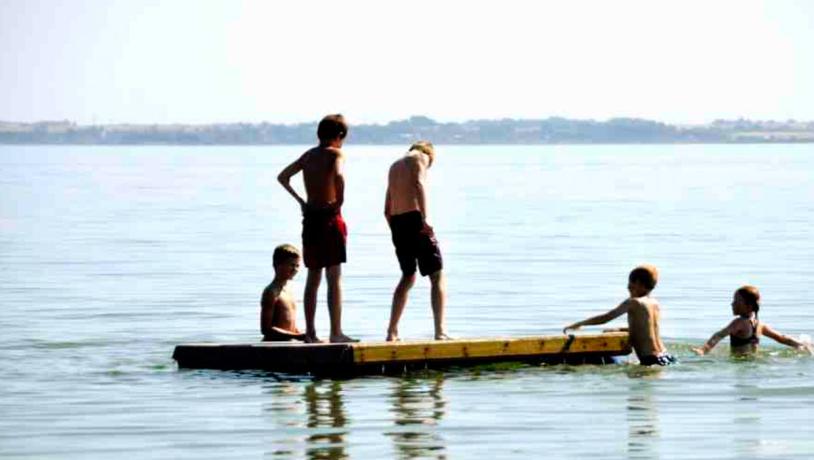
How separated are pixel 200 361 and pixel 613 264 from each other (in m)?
18.5

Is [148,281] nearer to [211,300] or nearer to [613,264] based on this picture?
[211,300]

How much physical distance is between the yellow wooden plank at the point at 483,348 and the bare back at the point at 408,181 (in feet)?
3.67

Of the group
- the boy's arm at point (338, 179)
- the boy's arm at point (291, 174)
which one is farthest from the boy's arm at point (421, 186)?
the boy's arm at point (291, 174)

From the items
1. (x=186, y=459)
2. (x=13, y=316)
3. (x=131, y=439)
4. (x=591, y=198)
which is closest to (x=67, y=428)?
(x=131, y=439)

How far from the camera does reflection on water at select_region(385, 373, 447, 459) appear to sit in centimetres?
1371

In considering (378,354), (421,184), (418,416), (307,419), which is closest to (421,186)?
(421,184)

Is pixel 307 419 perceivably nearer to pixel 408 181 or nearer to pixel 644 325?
pixel 408 181

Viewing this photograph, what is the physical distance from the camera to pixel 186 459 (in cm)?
1344

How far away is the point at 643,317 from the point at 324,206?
2.88 meters

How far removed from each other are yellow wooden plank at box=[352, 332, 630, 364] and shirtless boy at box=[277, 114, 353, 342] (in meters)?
0.53

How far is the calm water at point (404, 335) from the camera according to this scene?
14.3 m

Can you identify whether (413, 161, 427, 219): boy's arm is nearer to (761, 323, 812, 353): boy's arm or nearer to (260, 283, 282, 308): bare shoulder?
(260, 283, 282, 308): bare shoulder

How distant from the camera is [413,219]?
1694cm

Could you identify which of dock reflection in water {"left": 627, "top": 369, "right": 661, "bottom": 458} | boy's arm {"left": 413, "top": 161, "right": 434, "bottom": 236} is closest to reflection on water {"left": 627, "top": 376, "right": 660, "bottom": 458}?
dock reflection in water {"left": 627, "top": 369, "right": 661, "bottom": 458}
